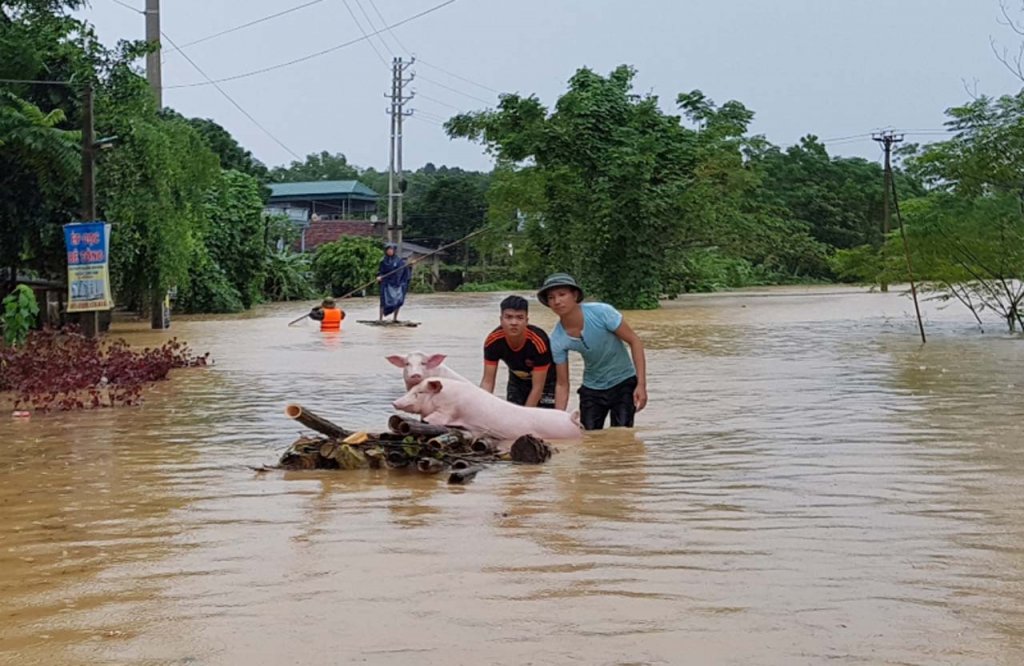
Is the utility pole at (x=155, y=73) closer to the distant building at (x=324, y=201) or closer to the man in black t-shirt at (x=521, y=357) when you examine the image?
the man in black t-shirt at (x=521, y=357)

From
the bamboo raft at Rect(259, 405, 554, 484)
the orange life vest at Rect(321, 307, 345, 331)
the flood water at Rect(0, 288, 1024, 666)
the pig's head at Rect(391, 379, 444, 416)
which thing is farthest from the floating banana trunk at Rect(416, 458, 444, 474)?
the orange life vest at Rect(321, 307, 345, 331)

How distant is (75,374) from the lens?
14328 millimetres

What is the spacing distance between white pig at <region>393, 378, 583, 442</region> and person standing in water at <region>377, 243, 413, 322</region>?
1862 centimetres

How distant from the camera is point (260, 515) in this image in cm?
683

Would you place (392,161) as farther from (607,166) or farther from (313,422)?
(313,422)

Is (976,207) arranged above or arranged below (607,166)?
below

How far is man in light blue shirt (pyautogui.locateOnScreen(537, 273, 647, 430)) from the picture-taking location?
8891 millimetres

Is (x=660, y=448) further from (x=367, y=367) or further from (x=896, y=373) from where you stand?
(x=367, y=367)

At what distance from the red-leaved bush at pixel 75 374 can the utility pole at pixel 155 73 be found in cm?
1101

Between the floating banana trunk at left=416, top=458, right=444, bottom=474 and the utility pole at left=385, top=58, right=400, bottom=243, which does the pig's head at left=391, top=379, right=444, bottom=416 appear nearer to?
the floating banana trunk at left=416, top=458, right=444, bottom=474

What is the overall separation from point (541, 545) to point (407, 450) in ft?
7.78

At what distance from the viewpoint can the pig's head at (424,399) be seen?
884cm

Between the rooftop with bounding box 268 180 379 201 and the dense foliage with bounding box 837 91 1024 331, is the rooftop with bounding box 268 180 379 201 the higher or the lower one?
the higher one

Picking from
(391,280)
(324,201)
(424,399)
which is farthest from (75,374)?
(324,201)
